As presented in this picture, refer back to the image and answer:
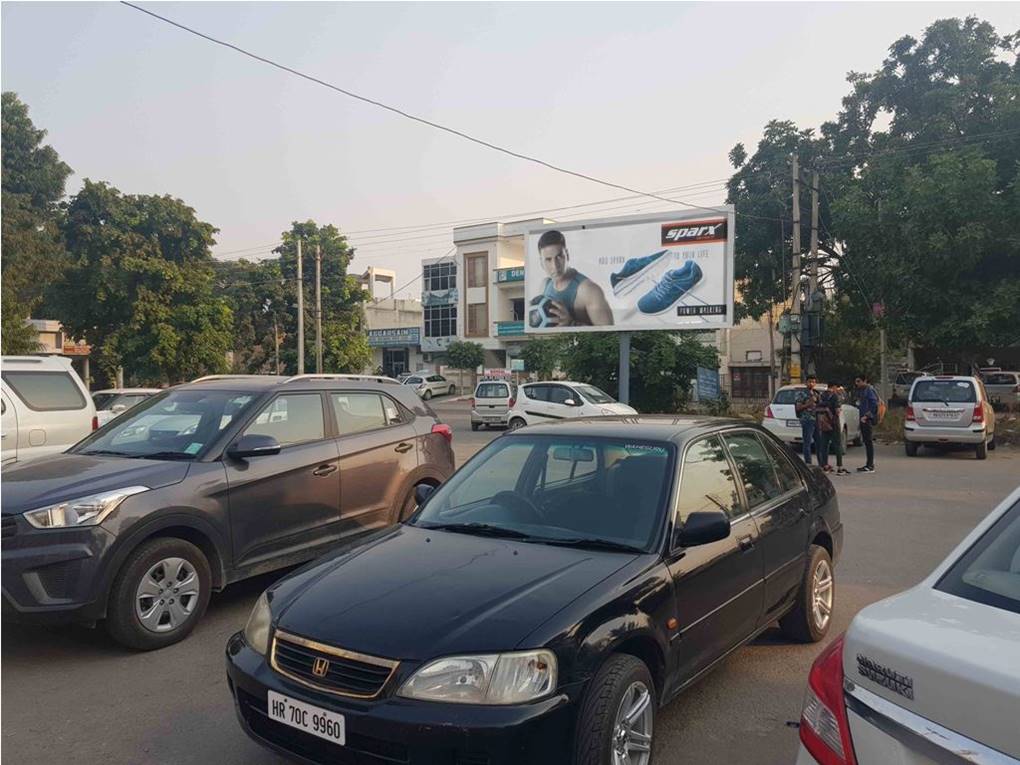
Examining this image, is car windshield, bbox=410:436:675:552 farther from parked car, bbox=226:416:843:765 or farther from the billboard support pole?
the billboard support pole

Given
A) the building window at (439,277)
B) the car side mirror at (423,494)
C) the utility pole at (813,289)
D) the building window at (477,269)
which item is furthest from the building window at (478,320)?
the car side mirror at (423,494)

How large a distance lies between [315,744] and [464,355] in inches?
1923

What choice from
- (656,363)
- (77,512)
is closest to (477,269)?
(656,363)

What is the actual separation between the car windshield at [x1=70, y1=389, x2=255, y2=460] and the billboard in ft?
58.3

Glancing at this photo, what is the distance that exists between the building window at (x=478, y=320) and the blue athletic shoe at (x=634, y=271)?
32.7 m

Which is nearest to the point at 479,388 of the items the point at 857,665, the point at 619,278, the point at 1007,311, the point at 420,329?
the point at 619,278

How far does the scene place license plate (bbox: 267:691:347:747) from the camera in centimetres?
275

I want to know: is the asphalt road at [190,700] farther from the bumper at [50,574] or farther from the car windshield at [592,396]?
the car windshield at [592,396]

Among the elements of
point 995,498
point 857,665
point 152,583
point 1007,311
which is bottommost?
point 995,498

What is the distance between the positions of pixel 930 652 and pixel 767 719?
2.31 meters

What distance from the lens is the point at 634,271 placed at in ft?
75.6

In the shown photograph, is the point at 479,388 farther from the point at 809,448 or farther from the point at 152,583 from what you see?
the point at 152,583

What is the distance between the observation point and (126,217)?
28.5 meters

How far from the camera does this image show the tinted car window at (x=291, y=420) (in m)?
5.82
